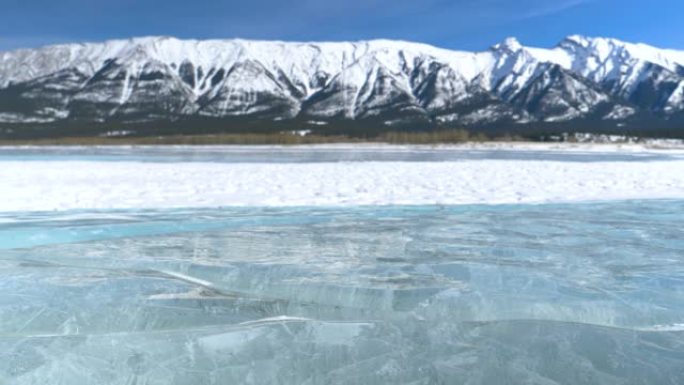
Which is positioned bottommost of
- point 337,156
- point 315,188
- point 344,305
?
point 337,156

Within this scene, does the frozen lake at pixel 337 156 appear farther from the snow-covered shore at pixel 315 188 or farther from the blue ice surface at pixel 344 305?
the blue ice surface at pixel 344 305

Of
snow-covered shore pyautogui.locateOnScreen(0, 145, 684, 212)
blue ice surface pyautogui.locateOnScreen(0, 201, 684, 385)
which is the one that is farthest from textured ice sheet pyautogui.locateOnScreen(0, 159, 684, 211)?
blue ice surface pyautogui.locateOnScreen(0, 201, 684, 385)

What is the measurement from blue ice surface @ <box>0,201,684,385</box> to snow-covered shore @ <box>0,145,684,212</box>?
10.7 feet

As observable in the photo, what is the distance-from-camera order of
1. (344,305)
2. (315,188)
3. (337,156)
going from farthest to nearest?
(337,156) < (315,188) < (344,305)

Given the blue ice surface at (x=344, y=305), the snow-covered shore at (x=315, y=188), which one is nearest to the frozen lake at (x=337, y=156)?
the snow-covered shore at (x=315, y=188)

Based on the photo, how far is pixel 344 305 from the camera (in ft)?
16.9

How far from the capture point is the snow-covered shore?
1218 cm

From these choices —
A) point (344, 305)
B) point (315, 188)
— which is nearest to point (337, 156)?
point (315, 188)

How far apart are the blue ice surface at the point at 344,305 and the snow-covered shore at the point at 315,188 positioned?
325cm

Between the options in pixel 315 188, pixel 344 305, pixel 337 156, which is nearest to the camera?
pixel 344 305

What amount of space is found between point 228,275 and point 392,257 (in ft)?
5.83

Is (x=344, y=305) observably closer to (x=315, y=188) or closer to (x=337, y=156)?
(x=315, y=188)

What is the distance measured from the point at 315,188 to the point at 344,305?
30.2 feet

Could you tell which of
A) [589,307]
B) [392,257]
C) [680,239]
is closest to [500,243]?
[392,257]
